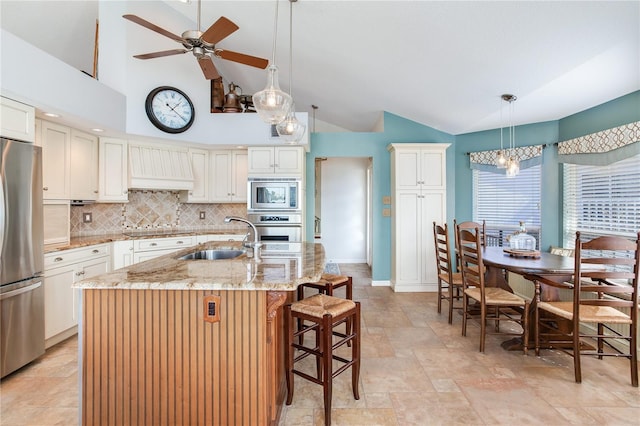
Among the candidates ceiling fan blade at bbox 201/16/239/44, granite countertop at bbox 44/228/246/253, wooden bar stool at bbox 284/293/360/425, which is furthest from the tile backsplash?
wooden bar stool at bbox 284/293/360/425

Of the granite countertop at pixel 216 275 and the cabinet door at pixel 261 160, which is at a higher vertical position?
the cabinet door at pixel 261 160

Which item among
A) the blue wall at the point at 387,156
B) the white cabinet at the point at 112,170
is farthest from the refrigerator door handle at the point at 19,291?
the blue wall at the point at 387,156

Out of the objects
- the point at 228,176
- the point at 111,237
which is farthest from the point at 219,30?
the point at 111,237

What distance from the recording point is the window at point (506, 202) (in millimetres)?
4293

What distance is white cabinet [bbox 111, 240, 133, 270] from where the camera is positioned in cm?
352

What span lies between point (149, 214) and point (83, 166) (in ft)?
3.70

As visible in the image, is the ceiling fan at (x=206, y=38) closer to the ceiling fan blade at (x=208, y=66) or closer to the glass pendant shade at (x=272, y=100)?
the ceiling fan blade at (x=208, y=66)

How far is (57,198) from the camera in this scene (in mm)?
3088

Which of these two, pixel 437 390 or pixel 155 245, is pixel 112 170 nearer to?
pixel 155 245

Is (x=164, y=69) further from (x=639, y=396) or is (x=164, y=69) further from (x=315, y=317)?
(x=639, y=396)

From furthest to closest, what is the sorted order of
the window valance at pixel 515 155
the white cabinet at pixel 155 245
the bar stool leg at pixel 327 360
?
the window valance at pixel 515 155 → the white cabinet at pixel 155 245 → the bar stool leg at pixel 327 360

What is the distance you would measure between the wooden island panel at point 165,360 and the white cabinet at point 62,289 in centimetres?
157

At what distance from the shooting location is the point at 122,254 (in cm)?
358

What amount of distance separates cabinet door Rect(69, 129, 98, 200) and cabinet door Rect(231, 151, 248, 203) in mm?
1664
